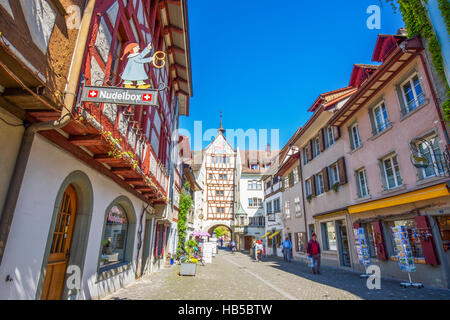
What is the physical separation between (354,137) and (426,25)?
582cm

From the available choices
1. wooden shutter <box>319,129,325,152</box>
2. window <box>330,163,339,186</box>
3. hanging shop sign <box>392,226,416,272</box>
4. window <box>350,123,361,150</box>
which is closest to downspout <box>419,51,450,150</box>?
hanging shop sign <box>392,226,416,272</box>

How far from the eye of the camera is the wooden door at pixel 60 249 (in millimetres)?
4438

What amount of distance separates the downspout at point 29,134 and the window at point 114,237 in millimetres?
3453

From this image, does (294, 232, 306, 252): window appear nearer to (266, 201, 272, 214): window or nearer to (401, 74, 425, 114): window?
(266, 201, 272, 214): window

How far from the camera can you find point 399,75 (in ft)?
32.1

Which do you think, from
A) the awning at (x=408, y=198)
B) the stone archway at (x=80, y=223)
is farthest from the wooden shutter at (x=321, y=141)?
the stone archway at (x=80, y=223)

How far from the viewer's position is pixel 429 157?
336 inches

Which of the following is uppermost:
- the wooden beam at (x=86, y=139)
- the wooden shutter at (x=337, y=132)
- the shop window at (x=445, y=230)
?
the wooden shutter at (x=337, y=132)

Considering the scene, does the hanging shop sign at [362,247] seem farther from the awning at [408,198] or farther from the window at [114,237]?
the window at [114,237]

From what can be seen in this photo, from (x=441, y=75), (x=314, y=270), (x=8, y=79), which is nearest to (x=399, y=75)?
(x=441, y=75)

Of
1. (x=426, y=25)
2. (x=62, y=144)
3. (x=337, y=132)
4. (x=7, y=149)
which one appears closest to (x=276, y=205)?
(x=337, y=132)

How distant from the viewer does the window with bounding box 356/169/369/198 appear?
12.3 meters

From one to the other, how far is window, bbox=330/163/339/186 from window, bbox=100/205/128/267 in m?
11.9

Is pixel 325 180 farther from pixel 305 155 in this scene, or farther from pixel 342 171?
pixel 305 155
